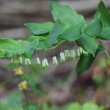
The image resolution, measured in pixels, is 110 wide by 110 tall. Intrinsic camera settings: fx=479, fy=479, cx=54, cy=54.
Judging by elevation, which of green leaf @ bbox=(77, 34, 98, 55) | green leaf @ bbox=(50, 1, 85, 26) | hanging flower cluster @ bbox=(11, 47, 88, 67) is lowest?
hanging flower cluster @ bbox=(11, 47, 88, 67)

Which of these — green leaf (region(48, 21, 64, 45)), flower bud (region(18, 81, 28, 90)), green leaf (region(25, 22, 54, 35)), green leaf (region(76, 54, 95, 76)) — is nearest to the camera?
green leaf (region(48, 21, 64, 45))

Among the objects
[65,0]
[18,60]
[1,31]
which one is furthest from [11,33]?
[18,60]

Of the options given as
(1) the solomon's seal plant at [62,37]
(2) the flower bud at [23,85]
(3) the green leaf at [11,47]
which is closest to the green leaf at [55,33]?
(1) the solomon's seal plant at [62,37]

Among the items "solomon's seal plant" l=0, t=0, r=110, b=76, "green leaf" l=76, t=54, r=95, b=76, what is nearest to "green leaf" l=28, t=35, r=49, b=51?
"solomon's seal plant" l=0, t=0, r=110, b=76

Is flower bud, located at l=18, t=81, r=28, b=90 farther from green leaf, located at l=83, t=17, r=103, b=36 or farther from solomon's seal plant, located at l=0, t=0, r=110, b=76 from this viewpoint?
green leaf, located at l=83, t=17, r=103, b=36

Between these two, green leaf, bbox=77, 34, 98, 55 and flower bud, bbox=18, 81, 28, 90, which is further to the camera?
flower bud, bbox=18, 81, 28, 90

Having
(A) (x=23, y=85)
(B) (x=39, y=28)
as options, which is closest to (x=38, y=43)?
(B) (x=39, y=28)

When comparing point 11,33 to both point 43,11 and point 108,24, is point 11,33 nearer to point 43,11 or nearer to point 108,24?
point 43,11
